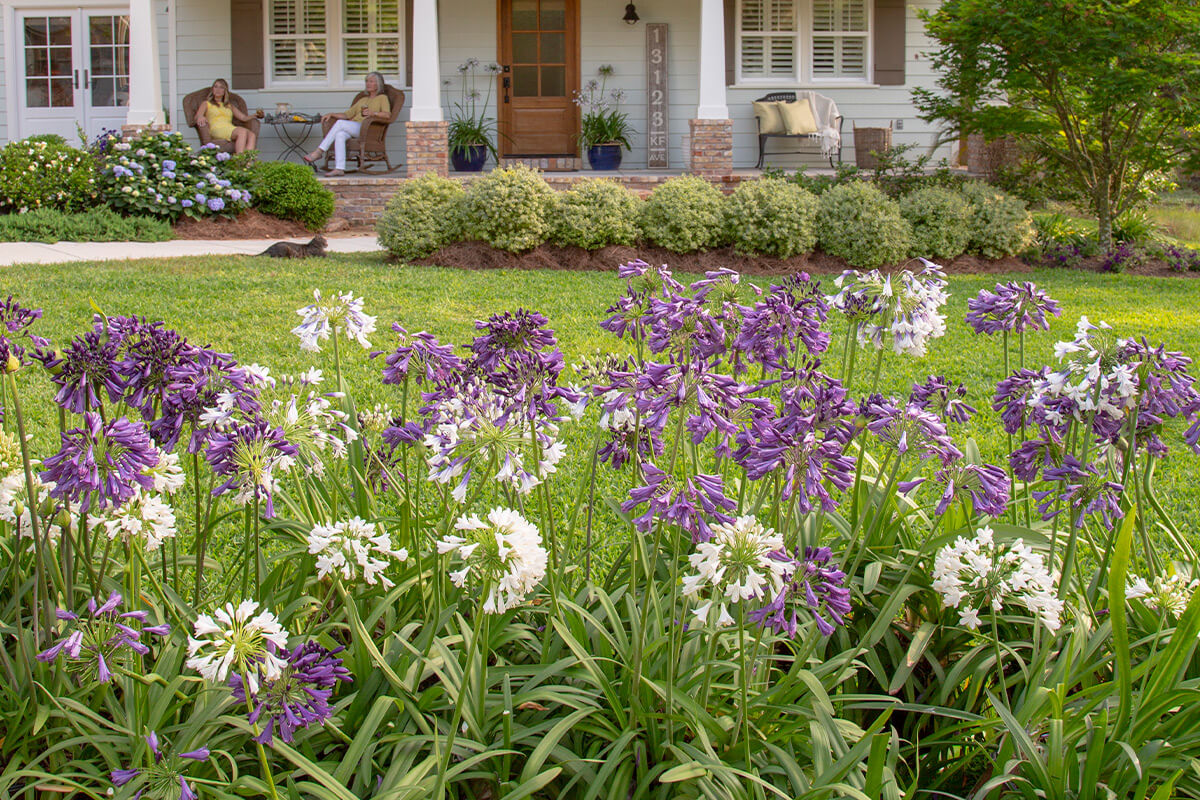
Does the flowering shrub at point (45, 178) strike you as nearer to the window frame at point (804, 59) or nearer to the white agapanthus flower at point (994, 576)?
the window frame at point (804, 59)

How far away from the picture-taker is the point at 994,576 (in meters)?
1.77

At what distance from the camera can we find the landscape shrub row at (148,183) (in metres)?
11.4

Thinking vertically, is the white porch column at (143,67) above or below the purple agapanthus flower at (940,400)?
above

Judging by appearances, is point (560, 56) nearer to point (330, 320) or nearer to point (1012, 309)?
point (1012, 309)

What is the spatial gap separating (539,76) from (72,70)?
289 inches

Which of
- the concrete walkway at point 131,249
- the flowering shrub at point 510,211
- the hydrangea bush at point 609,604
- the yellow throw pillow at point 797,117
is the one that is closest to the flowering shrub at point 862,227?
the flowering shrub at point 510,211

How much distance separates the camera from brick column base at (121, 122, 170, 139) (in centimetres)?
1278

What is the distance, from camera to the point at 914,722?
7.02 ft

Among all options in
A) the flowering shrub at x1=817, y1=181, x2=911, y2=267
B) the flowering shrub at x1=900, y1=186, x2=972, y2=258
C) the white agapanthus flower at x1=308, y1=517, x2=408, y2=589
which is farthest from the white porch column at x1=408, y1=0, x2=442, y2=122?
the white agapanthus flower at x1=308, y1=517, x2=408, y2=589

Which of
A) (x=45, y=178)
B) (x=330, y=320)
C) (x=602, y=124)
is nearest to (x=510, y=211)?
(x=602, y=124)

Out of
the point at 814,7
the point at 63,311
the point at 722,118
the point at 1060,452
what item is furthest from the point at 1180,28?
the point at 63,311

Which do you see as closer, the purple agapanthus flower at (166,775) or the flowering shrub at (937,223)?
the purple agapanthus flower at (166,775)

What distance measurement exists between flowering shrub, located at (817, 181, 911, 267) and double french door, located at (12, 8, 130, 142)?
452 inches

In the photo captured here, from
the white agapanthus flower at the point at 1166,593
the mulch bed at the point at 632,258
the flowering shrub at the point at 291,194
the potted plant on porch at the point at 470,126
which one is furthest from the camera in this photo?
the potted plant on porch at the point at 470,126
